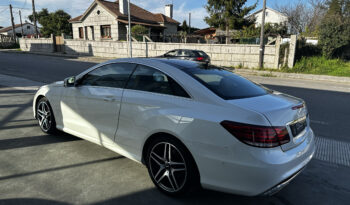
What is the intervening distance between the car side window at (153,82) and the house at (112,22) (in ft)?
86.4

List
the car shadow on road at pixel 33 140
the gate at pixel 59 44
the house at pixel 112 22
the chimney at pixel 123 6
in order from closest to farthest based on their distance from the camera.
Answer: the car shadow on road at pixel 33 140
the house at pixel 112 22
the gate at pixel 59 44
the chimney at pixel 123 6

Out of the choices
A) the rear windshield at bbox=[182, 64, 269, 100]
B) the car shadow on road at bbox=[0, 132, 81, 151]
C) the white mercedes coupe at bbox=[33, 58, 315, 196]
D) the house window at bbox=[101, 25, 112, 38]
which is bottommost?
the car shadow on road at bbox=[0, 132, 81, 151]

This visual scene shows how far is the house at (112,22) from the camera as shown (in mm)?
30812

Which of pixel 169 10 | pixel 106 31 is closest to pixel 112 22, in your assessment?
pixel 106 31

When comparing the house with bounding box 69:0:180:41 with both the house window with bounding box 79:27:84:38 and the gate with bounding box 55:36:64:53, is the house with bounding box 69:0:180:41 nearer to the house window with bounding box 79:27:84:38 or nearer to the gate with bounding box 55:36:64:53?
the house window with bounding box 79:27:84:38

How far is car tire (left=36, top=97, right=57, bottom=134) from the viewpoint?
442cm

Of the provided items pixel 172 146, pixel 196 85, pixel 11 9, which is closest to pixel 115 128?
pixel 172 146

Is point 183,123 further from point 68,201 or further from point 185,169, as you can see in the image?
point 68,201

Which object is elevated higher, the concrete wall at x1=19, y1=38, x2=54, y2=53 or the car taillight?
the concrete wall at x1=19, y1=38, x2=54, y2=53

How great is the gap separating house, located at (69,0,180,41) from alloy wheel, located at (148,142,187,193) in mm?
26947

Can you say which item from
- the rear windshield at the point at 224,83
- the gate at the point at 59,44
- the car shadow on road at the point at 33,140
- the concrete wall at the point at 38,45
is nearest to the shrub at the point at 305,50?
the rear windshield at the point at 224,83

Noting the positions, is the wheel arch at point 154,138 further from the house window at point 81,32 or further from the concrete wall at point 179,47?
the house window at point 81,32

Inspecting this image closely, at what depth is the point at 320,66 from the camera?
16.3m

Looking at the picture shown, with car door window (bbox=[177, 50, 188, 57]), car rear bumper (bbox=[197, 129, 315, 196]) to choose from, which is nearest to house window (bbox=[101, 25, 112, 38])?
car door window (bbox=[177, 50, 188, 57])
